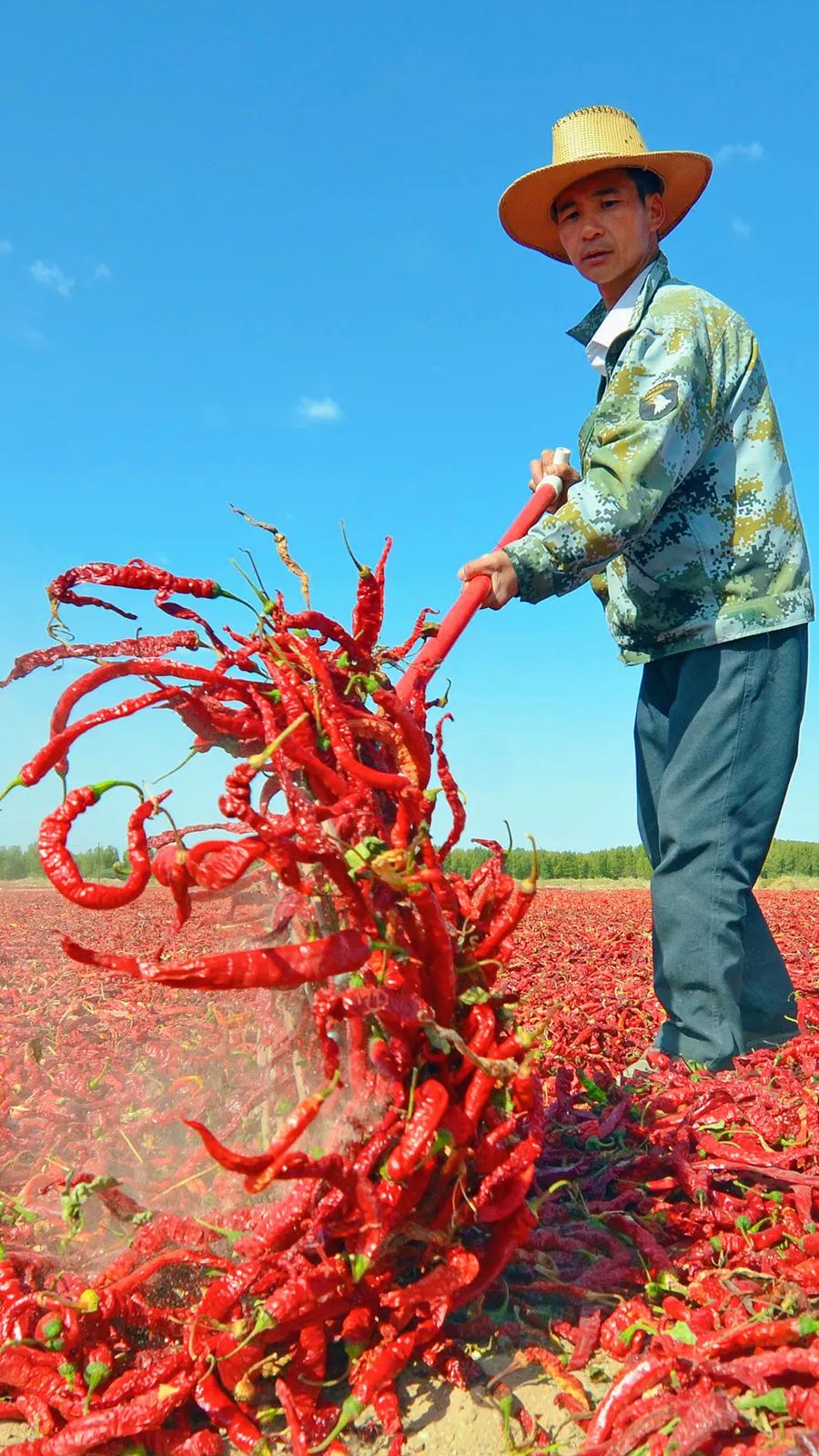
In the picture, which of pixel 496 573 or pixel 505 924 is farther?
pixel 496 573

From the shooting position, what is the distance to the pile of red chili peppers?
2234mm

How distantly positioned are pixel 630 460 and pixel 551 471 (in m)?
0.55

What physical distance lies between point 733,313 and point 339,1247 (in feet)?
13.0

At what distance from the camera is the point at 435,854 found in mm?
2436

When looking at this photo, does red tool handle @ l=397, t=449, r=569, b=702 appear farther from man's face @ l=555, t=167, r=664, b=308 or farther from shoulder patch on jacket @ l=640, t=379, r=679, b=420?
man's face @ l=555, t=167, r=664, b=308

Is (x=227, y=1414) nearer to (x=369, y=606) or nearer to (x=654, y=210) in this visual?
(x=369, y=606)

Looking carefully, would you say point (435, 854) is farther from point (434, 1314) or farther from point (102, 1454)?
point (102, 1454)

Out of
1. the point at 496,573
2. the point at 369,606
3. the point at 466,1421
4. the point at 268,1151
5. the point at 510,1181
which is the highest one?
the point at 496,573

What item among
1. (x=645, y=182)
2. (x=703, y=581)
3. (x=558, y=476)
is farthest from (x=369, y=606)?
(x=645, y=182)

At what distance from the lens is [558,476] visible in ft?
13.6

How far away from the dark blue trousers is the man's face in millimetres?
1783

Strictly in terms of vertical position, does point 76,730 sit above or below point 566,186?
below

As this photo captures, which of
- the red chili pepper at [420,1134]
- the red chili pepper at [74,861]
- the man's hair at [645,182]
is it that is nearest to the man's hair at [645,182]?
the man's hair at [645,182]

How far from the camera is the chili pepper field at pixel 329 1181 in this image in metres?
2.25
